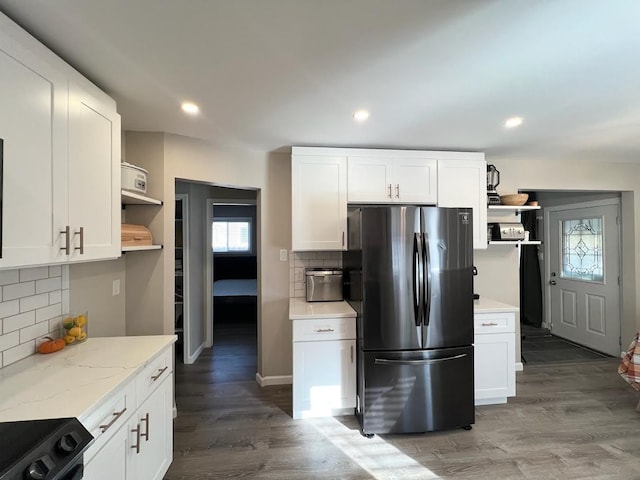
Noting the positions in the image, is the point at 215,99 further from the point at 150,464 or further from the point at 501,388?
the point at 501,388

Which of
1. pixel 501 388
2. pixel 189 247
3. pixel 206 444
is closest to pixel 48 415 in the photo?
pixel 206 444

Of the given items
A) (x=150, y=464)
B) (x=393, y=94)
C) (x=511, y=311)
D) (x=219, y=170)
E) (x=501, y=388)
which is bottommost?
(x=501, y=388)

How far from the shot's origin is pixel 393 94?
180 cm

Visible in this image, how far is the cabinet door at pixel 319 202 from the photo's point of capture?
2.72 meters

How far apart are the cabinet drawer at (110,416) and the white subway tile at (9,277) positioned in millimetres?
788

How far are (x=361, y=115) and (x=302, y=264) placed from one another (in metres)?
1.57

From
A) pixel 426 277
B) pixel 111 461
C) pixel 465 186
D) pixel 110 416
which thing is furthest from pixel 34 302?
pixel 465 186

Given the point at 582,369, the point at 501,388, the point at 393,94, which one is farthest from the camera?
the point at 582,369

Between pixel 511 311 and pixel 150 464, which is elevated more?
pixel 511 311

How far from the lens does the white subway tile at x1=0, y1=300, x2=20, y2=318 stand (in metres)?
1.39

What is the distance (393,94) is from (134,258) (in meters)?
2.30

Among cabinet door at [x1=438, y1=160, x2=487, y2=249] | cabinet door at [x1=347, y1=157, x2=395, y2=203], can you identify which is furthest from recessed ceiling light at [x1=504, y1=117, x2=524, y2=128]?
cabinet door at [x1=347, y1=157, x2=395, y2=203]

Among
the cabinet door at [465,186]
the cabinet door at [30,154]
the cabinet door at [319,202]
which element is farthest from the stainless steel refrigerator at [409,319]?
the cabinet door at [30,154]

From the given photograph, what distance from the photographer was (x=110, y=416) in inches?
47.3
